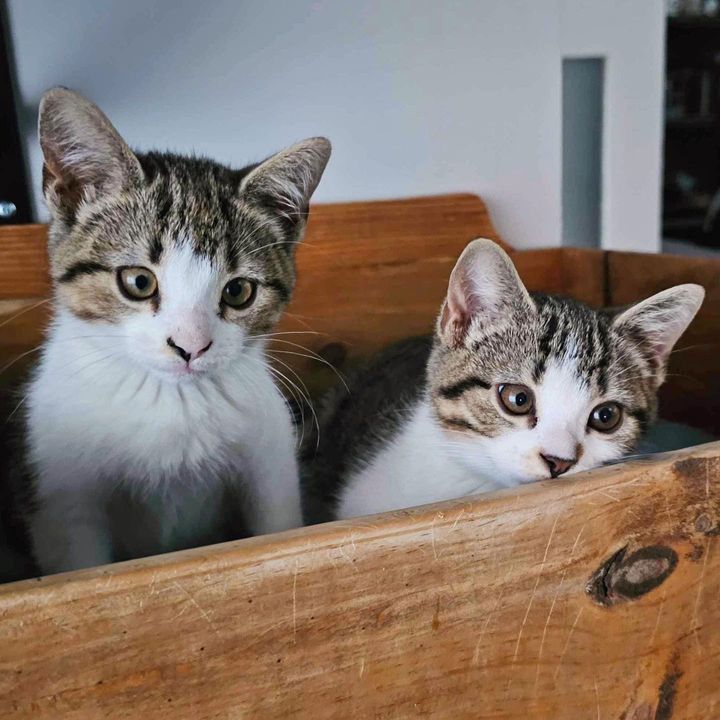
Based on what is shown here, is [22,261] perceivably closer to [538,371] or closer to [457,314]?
[457,314]

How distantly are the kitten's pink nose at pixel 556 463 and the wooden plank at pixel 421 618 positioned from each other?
5.7 inches

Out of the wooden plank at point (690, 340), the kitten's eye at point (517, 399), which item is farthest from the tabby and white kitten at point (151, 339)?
the wooden plank at point (690, 340)

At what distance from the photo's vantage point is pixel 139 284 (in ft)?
2.54

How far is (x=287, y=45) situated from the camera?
133cm

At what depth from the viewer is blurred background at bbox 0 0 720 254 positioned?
121cm

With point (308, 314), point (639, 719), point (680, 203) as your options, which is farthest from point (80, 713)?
point (680, 203)

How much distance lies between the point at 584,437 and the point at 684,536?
0.19 meters

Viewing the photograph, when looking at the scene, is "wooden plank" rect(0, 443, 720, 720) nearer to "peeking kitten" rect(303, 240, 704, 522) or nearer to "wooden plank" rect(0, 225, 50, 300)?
"peeking kitten" rect(303, 240, 704, 522)

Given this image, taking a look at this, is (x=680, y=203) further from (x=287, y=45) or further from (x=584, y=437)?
(x=584, y=437)

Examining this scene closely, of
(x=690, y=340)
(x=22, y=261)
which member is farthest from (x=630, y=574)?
(x=22, y=261)

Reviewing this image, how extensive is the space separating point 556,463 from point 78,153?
60cm

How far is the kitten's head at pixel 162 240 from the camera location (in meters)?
0.75

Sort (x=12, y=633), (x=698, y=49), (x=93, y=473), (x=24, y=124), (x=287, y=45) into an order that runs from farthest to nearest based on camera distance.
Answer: (x=698, y=49) < (x=287, y=45) < (x=24, y=124) < (x=93, y=473) < (x=12, y=633)

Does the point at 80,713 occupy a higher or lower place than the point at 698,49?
lower
